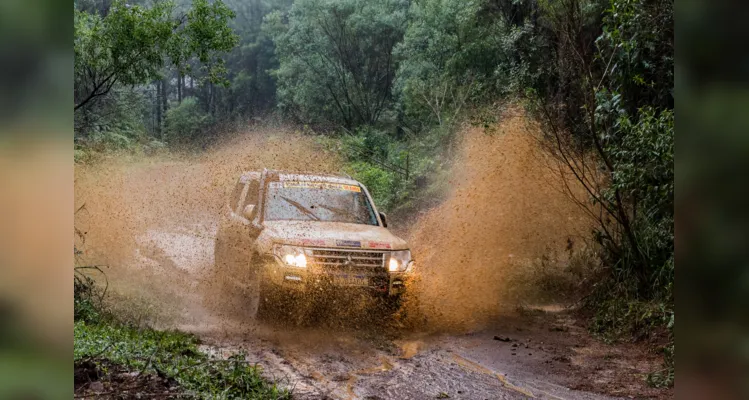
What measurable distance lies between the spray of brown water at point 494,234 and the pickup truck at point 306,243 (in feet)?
2.67

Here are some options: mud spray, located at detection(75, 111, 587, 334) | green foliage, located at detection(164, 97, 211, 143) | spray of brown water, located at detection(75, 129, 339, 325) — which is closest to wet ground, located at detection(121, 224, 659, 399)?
mud spray, located at detection(75, 111, 587, 334)

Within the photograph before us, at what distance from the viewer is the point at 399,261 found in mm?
8703

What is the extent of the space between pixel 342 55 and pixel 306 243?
34.6 m

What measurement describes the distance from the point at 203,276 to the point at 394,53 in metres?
29.0

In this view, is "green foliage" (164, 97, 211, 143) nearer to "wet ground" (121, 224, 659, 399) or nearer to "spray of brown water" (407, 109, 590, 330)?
"spray of brown water" (407, 109, 590, 330)

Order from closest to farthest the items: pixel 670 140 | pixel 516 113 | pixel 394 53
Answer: pixel 670 140 < pixel 516 113 < pixel 394 53

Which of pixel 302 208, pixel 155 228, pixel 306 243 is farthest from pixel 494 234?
pixel 155 228

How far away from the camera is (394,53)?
3831 centimetres

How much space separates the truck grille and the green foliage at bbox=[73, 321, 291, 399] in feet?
5.93

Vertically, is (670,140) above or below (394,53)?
below

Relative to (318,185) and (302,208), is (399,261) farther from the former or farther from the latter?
(318,185)

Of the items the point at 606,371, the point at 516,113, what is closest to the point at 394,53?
the point at 516,113

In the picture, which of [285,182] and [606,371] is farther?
[285,182]
